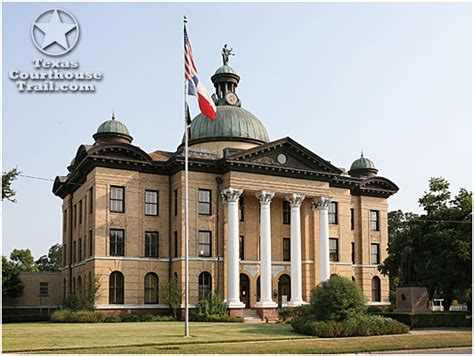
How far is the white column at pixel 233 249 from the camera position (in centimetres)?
4541

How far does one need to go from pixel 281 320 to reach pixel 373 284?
17095mm

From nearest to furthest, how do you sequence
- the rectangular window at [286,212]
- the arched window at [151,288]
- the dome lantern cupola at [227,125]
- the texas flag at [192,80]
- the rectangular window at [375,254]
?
the texas flag at [192,80] → the arched window at [151,288] → the rectangular window at [286,212] → the dome lantern cupola at [227,125] → the rectangular window at [375,254]

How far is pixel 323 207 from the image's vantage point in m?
50.8

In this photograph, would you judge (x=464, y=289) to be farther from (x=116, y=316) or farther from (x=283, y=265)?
(x=116, y=316)

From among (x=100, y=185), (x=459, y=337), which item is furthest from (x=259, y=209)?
(x=459, y=337)

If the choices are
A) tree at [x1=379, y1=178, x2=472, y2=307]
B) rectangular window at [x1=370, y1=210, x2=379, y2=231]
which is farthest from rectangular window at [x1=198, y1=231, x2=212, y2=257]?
rectangular window at [x1=370, y1=210, x2=379, y2=231]

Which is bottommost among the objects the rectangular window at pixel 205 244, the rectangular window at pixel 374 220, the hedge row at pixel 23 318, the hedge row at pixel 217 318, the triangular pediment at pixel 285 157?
the hedge row at pixel 23 318

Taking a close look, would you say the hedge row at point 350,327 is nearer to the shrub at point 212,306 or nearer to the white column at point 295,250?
the shrub at point 212,306

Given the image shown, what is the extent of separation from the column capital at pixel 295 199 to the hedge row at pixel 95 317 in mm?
12951

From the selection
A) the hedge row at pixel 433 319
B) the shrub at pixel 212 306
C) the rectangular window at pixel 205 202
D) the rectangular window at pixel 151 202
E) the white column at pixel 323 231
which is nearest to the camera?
the hedge row at pixel 433 319

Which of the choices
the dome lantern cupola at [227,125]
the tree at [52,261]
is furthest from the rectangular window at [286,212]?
the tree at [52,261]

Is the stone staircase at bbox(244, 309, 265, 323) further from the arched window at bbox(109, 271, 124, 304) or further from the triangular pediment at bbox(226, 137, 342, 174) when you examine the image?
the triangular pediment at bbox(226, 137, 342, 174)

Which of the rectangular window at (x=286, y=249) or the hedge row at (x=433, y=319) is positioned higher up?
the rectangular window at (x=286, y=249)

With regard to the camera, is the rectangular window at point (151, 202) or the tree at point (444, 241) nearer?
the tree at point (444, 241)
